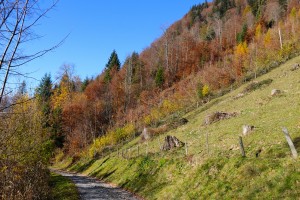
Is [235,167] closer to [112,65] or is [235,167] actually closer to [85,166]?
[85,166]

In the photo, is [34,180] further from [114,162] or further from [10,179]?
[114,162]

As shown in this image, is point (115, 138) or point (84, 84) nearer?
point (115, 138)

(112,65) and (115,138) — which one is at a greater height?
(112,65)

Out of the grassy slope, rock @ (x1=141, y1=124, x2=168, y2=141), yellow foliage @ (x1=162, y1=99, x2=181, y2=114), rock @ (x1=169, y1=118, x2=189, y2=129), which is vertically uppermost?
yellow foliage @ (x1=162, y1=99, x2=181, y2=114)

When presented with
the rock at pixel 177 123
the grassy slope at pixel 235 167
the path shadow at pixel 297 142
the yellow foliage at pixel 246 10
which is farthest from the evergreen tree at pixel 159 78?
the path shadow at pixel 297 142

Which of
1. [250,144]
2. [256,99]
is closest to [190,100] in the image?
[256,99]

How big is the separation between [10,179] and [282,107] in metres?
23.6

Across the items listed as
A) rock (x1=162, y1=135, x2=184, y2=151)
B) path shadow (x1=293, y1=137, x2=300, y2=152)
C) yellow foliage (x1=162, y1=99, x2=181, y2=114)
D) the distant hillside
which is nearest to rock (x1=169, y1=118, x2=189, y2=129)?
the distant hillside

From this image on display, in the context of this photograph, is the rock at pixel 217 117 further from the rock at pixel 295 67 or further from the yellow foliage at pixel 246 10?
the yellow foliage at pixel 246 10

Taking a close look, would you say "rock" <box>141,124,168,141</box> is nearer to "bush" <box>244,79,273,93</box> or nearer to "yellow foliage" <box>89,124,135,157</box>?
"yellow foliage" <box>89,124,135,157</box>

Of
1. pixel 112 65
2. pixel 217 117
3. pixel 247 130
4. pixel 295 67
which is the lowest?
pixel 247 130

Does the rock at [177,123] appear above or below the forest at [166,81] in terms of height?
below

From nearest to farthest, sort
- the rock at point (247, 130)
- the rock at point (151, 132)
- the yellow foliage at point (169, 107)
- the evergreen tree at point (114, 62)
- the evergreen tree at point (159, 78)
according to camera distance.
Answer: the rock at point (247, 130) < the rock at point (151, 132) < the yellow foliage at point (169, 107) < the evergreen tree at point (159, 78) < the evergreen tree at point (114, 62)

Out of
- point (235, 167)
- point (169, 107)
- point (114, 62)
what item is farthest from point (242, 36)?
Result: point (235, 167)
